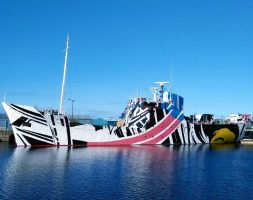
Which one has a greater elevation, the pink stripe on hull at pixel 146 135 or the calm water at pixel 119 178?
the pink stripe on hull at pixel 146 135

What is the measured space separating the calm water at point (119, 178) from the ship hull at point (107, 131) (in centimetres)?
1171

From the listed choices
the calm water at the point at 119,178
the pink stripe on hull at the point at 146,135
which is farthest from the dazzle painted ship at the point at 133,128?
the calm water at the point at 119,178

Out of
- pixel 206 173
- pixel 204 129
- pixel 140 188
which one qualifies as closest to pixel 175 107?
pixel 204 129

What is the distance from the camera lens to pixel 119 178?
102 ft

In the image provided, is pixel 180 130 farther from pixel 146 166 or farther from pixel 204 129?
pixel 146 166

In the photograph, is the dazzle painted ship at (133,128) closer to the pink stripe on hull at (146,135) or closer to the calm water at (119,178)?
the pink stripe on hull at (146,135)

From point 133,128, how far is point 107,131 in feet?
18.4

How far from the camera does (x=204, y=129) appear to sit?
257 ft

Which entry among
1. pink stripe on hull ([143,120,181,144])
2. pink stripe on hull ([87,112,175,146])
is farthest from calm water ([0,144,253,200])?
pink stripe on hull ([143,120,181,144])

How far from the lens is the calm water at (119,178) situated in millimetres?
25344

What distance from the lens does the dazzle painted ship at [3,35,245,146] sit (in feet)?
184

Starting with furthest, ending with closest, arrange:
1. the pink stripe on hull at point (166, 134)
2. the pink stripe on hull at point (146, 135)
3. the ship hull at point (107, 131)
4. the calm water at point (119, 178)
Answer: the pink stripe on hull at point (166, 134)
the pink stripe on hull at point (146, 135)
the ship hull at point (107, 131)
the calm water at point (119, 178)

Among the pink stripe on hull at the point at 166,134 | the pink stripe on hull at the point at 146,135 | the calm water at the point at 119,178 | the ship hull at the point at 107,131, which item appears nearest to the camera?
the calm water at the point at 119,178

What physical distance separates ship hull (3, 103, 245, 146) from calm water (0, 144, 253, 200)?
38.4 feet
